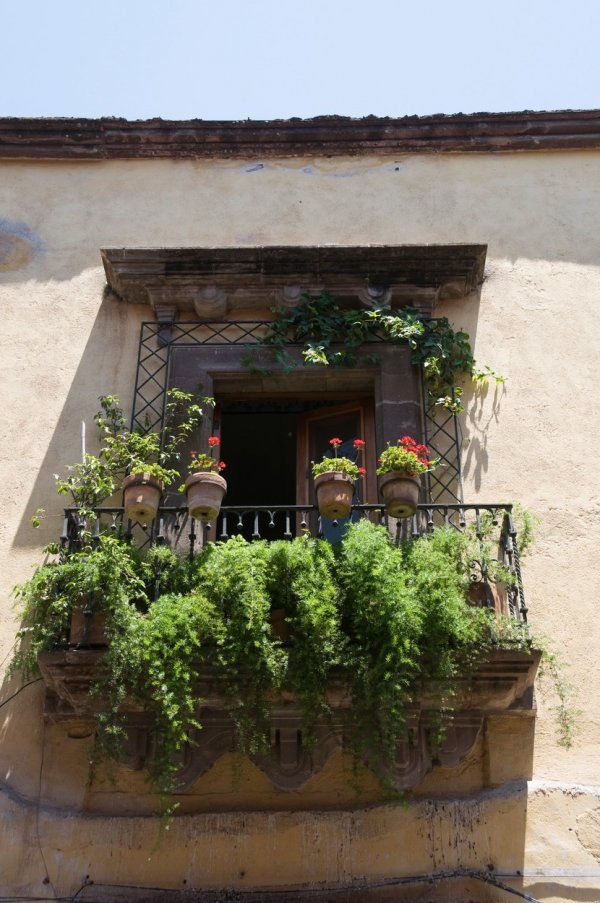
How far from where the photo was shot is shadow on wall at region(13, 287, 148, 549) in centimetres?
745

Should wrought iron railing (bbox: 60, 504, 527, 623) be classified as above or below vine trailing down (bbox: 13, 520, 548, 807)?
above

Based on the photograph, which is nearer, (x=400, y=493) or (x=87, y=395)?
(x=400, y=493)

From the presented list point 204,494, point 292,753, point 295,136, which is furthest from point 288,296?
point 292,753

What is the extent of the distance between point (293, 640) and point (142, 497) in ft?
4.43

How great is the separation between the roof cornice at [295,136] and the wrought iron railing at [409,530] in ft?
11.7

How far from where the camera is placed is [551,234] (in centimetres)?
895

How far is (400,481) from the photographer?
6637 millimetres

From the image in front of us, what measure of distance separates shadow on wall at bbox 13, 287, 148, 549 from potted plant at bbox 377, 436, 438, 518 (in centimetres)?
218

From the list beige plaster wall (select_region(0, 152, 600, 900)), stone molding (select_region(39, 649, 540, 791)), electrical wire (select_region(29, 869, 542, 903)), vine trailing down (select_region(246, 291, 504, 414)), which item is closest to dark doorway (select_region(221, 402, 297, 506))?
vine trailing down (select_region(246, 291, 504, 414))

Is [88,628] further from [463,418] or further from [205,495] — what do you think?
[463,418]

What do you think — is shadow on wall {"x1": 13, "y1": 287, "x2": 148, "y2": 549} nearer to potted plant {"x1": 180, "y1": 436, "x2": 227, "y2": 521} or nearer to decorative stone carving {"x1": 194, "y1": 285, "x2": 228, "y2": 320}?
decorative stone carving {"x1": 194, "y1": 285, "x2": 228, "y2": 320}

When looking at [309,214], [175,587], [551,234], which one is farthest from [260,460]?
[175,587]

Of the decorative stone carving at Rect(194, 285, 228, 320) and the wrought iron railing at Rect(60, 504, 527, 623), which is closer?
the wrought iron railing at Rect(60, 504, 527, 623)

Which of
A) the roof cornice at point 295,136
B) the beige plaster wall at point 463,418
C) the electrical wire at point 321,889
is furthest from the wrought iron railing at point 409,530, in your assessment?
the roof cornice at point 295,136
